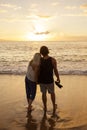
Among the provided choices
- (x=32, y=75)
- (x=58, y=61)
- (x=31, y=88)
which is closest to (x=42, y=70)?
(x=32, y=75)

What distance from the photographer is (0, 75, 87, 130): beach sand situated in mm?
7289

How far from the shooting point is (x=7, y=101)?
9.78m

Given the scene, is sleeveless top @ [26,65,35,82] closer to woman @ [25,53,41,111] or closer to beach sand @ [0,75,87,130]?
woman @ [25,53,41,111]

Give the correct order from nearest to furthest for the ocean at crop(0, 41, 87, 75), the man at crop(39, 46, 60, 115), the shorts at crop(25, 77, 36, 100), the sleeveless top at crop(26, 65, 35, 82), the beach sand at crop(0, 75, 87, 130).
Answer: the beach sand at crop(0, 75, 87, 130)
the man at crop(39, 46, 60, 115)
the sleeveless top at crop(26, 65, 35, 82)
the shorts at crop(25, 77, 36, 100)
the ocean at crop(0, 41, 87, 75)

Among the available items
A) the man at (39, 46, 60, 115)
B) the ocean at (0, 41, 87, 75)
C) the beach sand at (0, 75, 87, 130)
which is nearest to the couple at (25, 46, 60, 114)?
the man at (39, 46, 60, 115)

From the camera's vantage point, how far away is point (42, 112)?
332 inches

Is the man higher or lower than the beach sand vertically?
higher

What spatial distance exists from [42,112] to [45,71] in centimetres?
114

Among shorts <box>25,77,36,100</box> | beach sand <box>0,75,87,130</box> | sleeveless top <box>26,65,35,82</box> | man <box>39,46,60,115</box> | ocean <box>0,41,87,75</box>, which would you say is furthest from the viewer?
ocean <box>0,41,87,75</box>

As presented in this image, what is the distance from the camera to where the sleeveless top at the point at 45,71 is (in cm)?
794

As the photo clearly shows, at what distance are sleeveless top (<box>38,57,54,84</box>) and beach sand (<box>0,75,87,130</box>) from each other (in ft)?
2.86

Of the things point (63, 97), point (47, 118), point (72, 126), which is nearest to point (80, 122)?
point (72, 126)

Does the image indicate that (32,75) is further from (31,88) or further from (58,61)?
(58,61)

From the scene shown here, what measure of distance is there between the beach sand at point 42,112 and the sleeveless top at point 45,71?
2.86 feet
